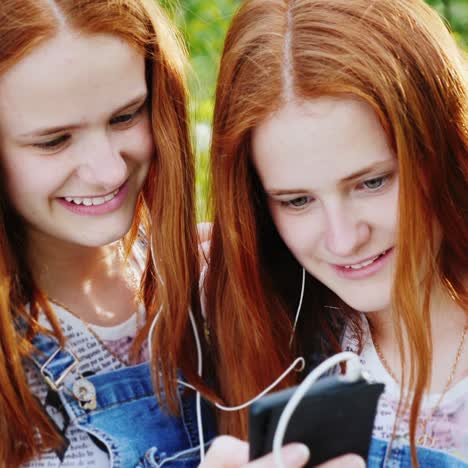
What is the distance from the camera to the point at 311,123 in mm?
1760

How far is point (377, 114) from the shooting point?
175cm

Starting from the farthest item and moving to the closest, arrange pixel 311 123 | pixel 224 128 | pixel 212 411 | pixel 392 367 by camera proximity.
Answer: pixel 212 411 < pixel 392 367 < pixel 224 128 < pixel 311 123

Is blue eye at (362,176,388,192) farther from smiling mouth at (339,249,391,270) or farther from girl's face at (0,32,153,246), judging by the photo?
girl's face at (0,32,153,246)

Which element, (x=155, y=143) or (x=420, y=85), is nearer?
(x=420, y=85)

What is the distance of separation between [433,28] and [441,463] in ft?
2.96

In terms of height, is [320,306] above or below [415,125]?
below

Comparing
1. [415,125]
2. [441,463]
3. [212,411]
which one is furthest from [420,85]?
[212,411]

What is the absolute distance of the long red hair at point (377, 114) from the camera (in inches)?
69.2

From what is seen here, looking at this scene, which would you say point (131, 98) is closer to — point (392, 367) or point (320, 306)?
point (320, 306)

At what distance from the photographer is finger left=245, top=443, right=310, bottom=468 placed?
1289mm

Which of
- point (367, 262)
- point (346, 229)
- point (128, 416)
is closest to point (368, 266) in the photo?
point (367, 262)

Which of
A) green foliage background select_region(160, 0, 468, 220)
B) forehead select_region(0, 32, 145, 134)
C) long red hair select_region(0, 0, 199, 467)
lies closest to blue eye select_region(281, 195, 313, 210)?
long red hair select_region(0, 0, 199, 467)

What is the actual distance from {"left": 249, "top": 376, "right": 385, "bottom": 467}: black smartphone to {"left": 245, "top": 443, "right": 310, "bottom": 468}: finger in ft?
0.04

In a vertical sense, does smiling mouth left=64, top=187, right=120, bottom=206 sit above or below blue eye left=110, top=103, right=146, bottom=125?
below
